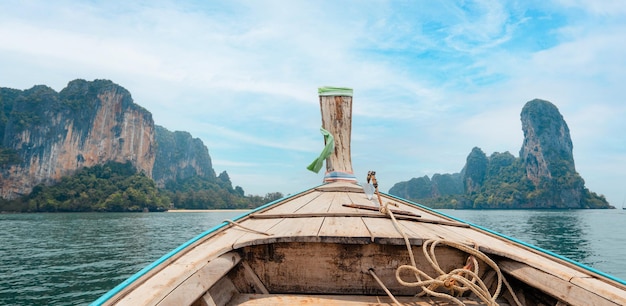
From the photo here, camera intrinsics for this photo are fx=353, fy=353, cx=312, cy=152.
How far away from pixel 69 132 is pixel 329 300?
293 ft

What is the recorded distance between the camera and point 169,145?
415 ft

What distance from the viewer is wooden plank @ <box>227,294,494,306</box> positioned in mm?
1933

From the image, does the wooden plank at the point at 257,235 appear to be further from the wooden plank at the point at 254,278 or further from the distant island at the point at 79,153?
the distant island at the point at 79,153

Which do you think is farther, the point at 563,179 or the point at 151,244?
the point at 563,179

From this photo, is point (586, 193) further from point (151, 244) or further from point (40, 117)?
point (40, 117)

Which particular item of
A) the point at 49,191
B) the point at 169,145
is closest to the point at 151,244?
the point at 49,191

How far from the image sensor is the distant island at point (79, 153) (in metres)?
66.8

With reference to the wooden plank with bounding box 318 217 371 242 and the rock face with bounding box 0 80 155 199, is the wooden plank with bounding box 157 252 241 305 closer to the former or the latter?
the wooden plank with bounding box 318 217 371 242

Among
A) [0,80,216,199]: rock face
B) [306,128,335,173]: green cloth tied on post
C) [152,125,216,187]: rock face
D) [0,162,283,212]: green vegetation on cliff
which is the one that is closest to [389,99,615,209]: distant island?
[0,162,283,212]: green vegetation on cliff

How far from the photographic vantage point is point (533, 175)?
89.2 m

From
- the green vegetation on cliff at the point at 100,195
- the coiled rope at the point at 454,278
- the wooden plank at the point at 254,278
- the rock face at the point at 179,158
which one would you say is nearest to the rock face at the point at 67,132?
the green vegetation on cliff at the point at 100,195

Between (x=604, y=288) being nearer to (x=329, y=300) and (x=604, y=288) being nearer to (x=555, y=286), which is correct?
(x=555, y=286)

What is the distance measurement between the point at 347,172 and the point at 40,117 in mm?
88521

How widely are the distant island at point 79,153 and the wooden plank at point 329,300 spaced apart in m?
74.2
